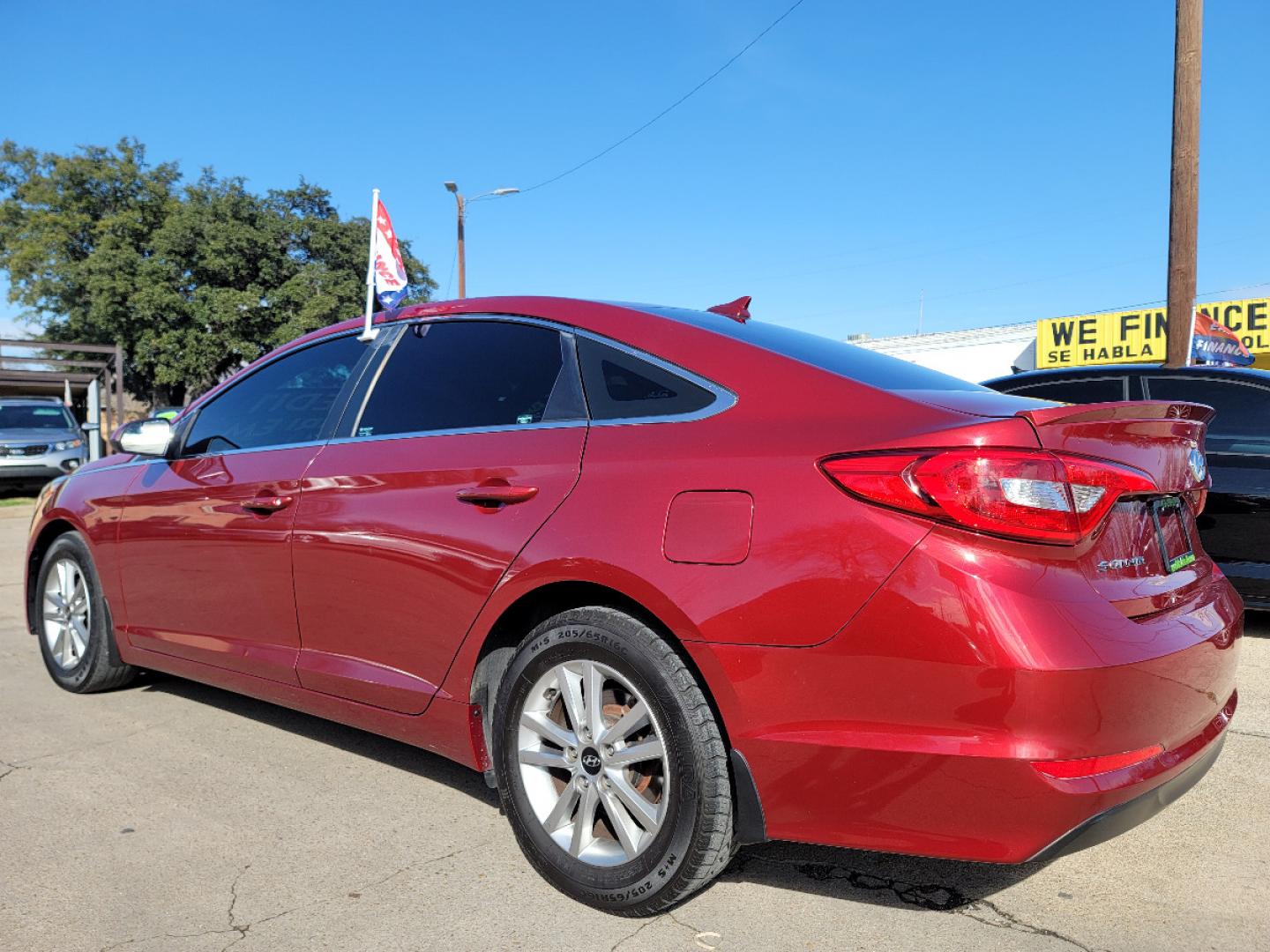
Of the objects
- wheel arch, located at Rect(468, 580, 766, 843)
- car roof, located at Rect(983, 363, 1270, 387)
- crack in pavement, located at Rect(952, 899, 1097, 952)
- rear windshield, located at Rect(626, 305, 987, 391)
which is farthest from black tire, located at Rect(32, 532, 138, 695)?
car roof, located at Rect(983, 363, 1270, 387)

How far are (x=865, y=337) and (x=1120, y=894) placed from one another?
33.8 m

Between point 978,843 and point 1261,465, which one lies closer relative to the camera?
point 978,843

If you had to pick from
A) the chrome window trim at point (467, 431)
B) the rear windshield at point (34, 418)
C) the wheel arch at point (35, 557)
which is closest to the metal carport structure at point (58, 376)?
the rear windshield at point (34, 418)

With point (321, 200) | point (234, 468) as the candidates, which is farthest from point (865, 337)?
point (234, 468)

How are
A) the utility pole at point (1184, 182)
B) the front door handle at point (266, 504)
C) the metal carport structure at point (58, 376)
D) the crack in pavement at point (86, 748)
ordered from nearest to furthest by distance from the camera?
the front door handle at point (266, 504) → the crack in pavement at point (86, 748) → the utility pole at point (1184, 182) → the metal carport structure at point (58, 376)

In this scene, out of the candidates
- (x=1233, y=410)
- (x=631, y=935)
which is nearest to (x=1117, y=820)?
(x=631, y=935)

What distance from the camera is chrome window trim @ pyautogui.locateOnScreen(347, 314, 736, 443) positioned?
101 inches

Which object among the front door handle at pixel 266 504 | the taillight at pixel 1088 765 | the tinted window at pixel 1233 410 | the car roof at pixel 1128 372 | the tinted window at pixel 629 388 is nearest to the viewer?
the taillight at pixel 1088 765

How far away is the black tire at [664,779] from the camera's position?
7.75ft

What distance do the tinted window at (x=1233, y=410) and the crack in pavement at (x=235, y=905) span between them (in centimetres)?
471

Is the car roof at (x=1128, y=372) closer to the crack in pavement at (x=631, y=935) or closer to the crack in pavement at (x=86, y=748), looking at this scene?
the crack in pavement at (x=631, y=935)

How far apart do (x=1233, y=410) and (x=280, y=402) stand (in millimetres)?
5007

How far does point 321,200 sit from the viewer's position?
41406 millimetres

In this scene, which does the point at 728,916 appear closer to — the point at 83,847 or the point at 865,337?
the point at 83,847
